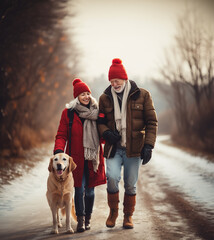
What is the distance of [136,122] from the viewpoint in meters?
4.46

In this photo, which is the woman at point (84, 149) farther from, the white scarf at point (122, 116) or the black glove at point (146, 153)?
the black glove at point (146, 153)

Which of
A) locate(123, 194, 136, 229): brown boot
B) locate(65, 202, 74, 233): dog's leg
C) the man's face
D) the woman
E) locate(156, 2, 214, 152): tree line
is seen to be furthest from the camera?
locate(156, 2, 214, 152): tree line

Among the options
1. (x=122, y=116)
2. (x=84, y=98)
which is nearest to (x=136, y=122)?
(x=122, y=116)

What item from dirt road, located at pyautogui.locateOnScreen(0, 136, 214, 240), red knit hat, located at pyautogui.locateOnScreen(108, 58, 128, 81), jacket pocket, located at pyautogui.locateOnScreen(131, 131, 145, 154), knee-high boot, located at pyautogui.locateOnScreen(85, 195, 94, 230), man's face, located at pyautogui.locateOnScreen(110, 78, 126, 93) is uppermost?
red knit hat, located at pyautogui.locateOnScreen(108, 58, 128, 81)

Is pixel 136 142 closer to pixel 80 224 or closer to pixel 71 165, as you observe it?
pixel 71 165

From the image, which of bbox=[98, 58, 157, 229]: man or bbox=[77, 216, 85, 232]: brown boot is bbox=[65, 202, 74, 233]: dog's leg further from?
bbox=[98, 58, 157, 229]: man

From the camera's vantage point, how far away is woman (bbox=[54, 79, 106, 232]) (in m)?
4.43

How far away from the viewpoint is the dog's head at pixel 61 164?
4088mm

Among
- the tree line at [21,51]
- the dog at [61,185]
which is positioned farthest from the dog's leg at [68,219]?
the tree line at [21,51]

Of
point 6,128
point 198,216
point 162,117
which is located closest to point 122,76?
point 198,216

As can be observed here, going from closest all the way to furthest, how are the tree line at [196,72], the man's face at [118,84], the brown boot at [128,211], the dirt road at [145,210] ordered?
the dirt road at [145,210]
the brown boot at [128,211]
the man's face at [118,84]
the tree line at [196,72]

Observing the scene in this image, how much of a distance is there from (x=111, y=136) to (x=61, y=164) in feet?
2.72

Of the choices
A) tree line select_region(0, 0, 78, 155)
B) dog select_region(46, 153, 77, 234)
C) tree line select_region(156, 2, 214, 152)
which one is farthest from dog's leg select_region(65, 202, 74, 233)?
tree line select_region(156, 2, 214, 152)

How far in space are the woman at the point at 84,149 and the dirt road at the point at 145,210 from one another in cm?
50
